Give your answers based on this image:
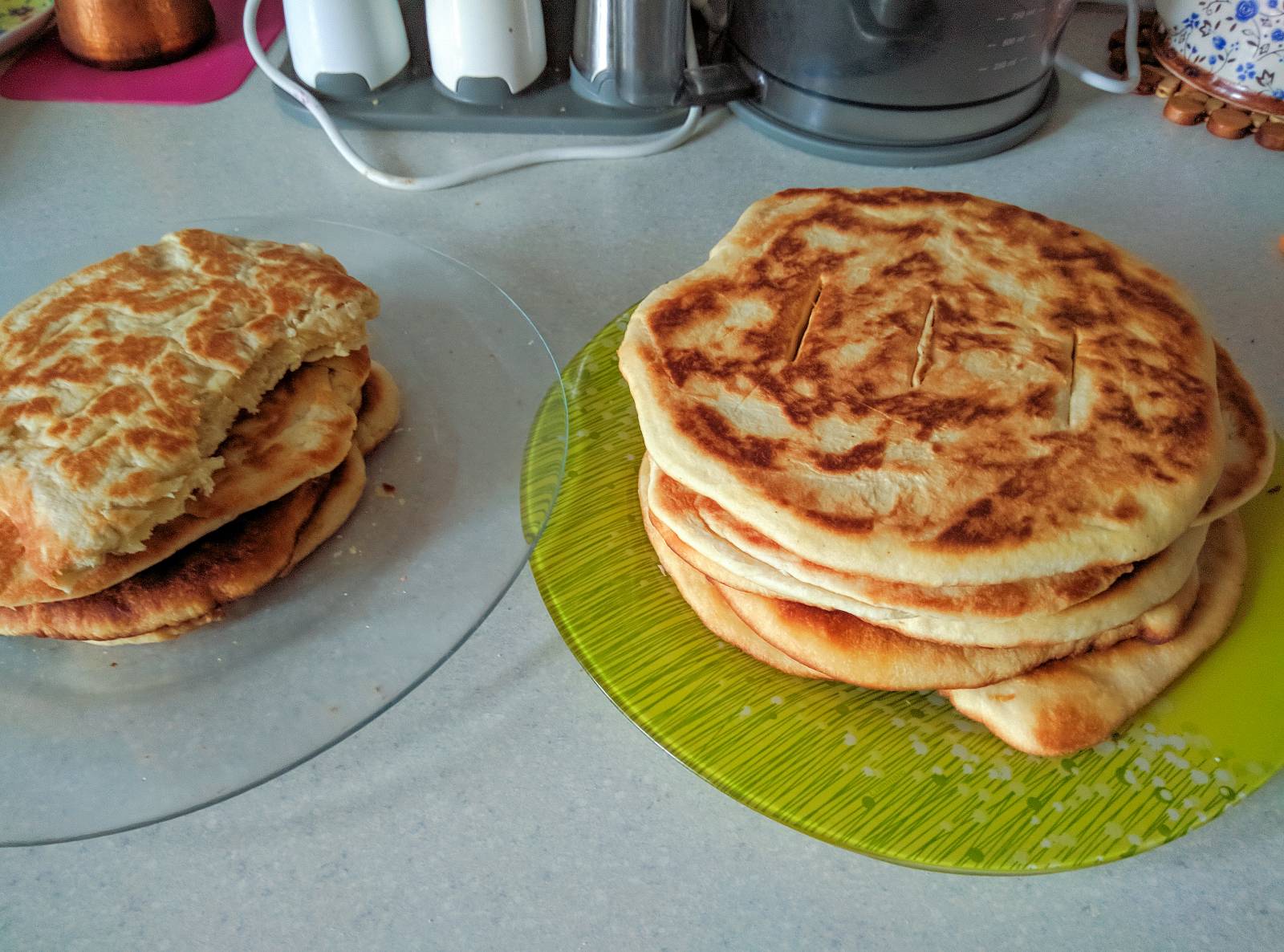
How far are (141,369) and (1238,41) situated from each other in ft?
5.18

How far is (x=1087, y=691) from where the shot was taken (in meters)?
0.79

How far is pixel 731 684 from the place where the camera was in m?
0.84

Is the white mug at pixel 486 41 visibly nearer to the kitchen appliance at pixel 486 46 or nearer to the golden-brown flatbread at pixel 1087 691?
the kitchen appliance at pixel 486 46

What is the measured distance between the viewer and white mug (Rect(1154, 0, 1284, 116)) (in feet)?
4.82

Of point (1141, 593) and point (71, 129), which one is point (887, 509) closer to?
point (1141, 593)

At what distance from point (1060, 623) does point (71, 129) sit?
1.62 m

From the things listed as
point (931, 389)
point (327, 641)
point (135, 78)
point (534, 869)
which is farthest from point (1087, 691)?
point (135, 78)

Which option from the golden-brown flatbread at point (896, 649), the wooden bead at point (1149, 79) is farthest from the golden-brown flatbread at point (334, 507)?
the wooden bead at point (1149, 79)

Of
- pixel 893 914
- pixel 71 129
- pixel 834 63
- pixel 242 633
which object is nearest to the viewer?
pixel 893 914

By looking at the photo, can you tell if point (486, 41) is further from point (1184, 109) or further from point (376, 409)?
point (1184, 109)

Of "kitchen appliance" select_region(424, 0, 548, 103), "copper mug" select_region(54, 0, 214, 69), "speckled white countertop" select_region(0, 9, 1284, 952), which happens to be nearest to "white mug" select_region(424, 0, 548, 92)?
"kitchen appliance" select_region(424, 0, 548, 103)

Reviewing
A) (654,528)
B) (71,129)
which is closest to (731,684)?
(654,528)

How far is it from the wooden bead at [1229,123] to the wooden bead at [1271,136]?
20 millimetres

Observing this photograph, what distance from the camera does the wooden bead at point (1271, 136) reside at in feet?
5.03
